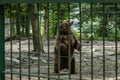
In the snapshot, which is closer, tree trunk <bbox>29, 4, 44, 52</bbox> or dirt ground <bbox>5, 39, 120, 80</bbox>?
tree trunk <bbox>29, 4, 44, 52</bbox>

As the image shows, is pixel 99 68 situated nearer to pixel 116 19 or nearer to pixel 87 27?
pixel 87 27

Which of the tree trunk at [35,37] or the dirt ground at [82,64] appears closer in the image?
the tree trunk at [35,37]

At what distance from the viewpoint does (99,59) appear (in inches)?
469

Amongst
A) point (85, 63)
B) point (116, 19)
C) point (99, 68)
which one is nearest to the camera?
point (116, 19)

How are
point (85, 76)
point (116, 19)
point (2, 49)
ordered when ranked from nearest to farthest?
point (116, 19), point (2, 49), point (85, 76)

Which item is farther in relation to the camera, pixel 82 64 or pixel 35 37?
pixel 82 64

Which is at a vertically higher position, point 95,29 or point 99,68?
point 95,29

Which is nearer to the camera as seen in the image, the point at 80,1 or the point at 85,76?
the point at 80,1

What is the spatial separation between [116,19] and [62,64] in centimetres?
498

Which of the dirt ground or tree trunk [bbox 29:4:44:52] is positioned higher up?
tree trunk [bbox 29:4:44:52]

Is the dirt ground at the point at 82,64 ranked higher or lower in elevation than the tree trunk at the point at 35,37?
lower

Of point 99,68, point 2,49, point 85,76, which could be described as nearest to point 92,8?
point 2,49

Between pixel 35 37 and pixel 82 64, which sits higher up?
pixel 35 37

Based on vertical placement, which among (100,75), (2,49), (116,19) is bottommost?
(100,75)
